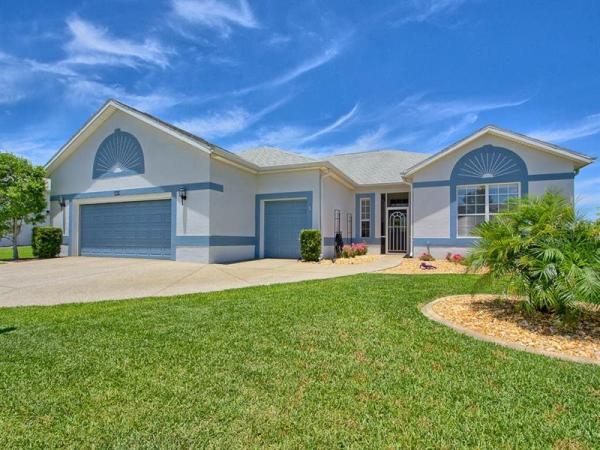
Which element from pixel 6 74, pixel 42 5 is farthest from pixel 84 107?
pixel 42 5

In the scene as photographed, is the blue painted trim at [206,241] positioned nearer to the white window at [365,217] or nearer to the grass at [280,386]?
the white window at [365,217]

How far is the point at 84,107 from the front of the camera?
15.5 metres

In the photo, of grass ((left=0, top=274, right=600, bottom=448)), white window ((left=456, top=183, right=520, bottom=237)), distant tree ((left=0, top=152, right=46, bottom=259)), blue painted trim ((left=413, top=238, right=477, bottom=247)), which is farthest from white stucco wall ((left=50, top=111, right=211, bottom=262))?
white window ((left=456, top=183, right=520, bottom=237))

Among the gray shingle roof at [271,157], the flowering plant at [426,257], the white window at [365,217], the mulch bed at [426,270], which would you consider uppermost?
the gray shingle roof at [271,157]

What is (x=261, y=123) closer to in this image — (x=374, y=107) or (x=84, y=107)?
(x=374, y=107)

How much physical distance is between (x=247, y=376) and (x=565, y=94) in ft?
52.6

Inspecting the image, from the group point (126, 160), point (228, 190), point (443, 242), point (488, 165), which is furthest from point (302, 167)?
point (126, 160)

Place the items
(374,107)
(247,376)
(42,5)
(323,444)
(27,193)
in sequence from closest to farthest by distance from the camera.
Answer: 1. (323,444)
2. (247,376)
3. (42,5)
4. (27,193)
5. (374,107)

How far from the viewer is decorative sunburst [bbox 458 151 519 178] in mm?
13203

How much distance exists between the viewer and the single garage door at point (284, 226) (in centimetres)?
1486

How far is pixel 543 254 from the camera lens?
179 inches

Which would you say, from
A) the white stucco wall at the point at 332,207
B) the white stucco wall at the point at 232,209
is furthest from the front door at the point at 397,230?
the white stucco wall at the point at 232,209

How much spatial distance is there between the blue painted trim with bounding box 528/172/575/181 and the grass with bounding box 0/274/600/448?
11.2 metres

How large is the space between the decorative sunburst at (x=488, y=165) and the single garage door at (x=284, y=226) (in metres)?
6.80
